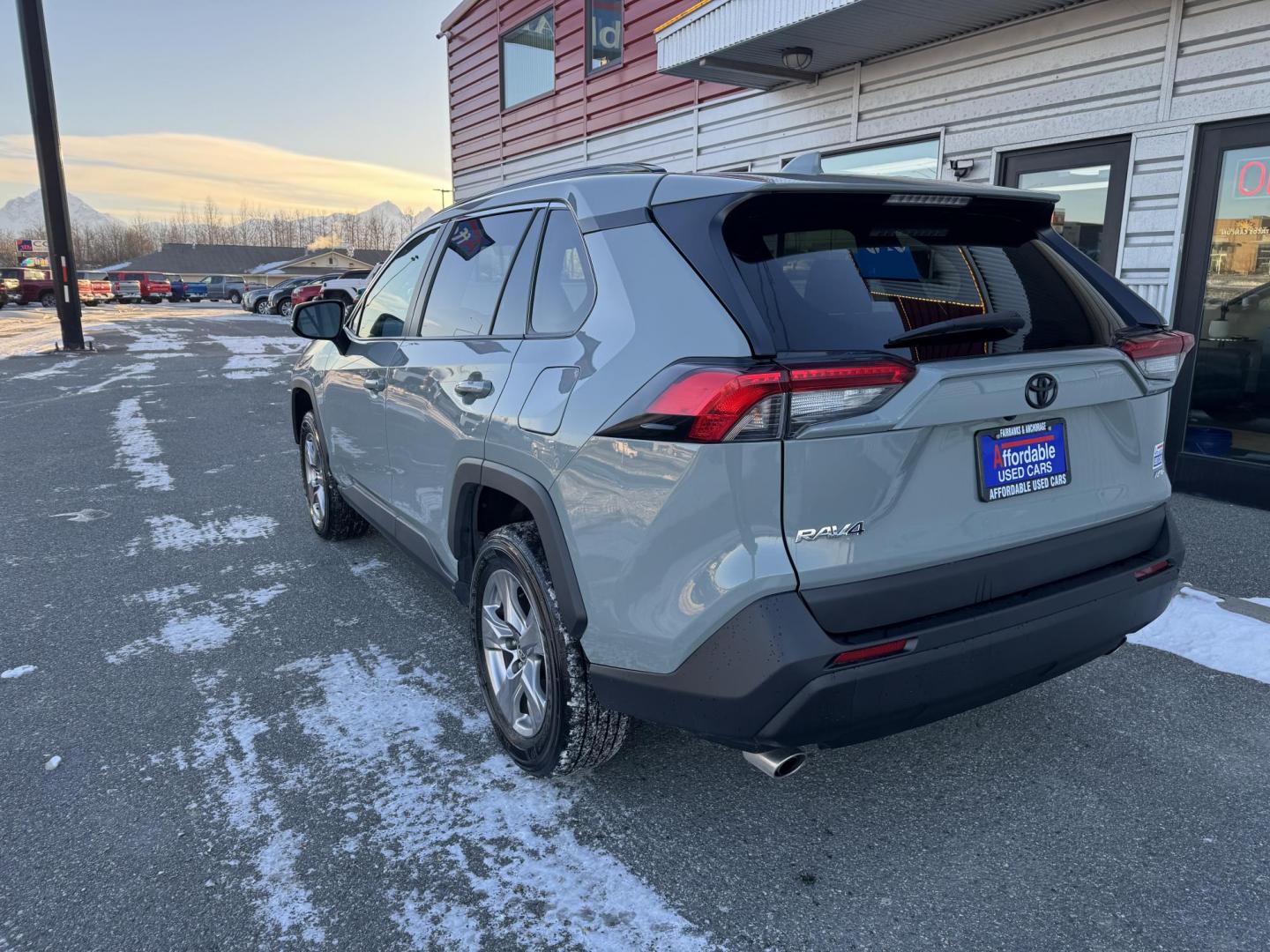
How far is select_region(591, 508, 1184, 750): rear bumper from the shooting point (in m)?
1.88

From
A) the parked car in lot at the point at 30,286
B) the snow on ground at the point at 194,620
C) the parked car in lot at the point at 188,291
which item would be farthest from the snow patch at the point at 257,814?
the parked car in lot at the point at 188,291

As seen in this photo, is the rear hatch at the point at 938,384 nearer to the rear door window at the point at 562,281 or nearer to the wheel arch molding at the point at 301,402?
the rear door window at the point at 562,281

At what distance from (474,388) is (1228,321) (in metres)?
5.50

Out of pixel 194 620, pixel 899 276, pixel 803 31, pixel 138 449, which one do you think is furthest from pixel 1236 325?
pixel 138 449

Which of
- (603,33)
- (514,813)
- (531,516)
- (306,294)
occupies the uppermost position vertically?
(603,33)

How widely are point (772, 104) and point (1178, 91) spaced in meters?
4.36

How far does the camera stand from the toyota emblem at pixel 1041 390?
208cm

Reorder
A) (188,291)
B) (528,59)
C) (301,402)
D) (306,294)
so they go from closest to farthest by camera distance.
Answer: (301,402) → (528,59) → (306,294) → (188,291)

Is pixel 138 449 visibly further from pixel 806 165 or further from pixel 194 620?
pixel 806 165

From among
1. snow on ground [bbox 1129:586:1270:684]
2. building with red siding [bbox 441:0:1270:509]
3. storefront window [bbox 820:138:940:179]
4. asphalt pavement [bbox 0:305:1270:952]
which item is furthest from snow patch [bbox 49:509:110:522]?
storefront window [bbox 820:138:940:179]

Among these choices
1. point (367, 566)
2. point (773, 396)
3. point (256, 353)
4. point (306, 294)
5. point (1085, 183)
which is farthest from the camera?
point (306, 294)

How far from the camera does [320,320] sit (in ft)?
13.7

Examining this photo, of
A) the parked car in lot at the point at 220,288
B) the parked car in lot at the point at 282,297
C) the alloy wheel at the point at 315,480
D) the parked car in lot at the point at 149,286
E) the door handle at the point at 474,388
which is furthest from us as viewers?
the parked car in lot at the point at 220,288

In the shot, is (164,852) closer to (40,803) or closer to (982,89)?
(40,803)
